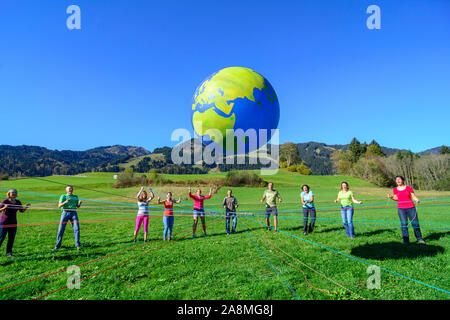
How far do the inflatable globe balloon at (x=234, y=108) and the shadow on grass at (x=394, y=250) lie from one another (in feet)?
13.5

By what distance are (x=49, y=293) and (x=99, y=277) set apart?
3.09 feet

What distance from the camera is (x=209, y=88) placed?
21.9ft

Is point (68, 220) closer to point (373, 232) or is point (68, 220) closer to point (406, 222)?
point (406, 222)

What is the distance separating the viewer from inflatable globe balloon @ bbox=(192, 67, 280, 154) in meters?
6.35

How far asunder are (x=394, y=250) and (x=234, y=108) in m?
5.89

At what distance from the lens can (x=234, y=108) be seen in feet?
20.7

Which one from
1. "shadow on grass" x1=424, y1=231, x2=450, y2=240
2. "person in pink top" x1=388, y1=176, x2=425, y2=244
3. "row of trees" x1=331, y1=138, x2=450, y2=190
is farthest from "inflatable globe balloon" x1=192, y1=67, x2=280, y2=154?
"row of trees" x1=331, y1=138, x2=450, y2=190

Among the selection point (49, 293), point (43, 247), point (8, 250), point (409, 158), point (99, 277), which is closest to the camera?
point (49, 293)

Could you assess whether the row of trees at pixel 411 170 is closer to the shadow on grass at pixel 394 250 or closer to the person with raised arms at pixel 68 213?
the shadow on grass at pixel 394 250

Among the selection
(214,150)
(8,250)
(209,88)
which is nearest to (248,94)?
(209,88)

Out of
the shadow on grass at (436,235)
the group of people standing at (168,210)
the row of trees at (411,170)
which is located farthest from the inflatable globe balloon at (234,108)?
the row of trees at (411,170)

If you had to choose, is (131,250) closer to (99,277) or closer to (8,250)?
(99,277)

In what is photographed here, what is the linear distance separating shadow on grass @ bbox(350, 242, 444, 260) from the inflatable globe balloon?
4.10 metres

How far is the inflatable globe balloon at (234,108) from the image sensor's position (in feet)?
20.8
